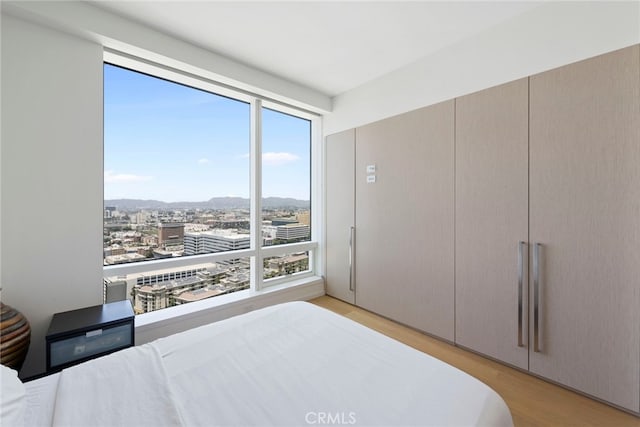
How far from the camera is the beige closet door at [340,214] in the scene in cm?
337

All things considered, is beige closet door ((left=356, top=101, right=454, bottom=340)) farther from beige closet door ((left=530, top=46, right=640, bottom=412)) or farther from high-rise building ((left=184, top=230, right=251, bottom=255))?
high-rise building ((left=184, top=230, right=251, bottom=255))

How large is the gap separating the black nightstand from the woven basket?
12 centimetres

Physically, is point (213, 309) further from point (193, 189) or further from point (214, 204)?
point (193, 189)

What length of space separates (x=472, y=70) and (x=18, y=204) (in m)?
3.68

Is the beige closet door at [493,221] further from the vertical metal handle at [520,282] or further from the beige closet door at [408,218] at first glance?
the beige closet door at [408,218]

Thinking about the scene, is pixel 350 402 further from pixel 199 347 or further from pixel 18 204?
pixel 18 204

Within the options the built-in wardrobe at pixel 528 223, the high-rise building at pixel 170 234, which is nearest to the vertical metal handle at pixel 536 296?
the built-in wardrobe at pixel 528 223

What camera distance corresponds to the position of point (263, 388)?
1.04 metres

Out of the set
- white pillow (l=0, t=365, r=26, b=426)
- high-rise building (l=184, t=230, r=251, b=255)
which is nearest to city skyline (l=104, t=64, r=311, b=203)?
high-rise building (l=184, t=230, r=251, b=255)

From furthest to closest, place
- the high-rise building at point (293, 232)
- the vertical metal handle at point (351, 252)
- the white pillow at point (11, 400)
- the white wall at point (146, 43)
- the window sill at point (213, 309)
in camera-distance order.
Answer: the high-rise building at point (293, 232)
the vertical metal handle at point (351, 252)
the window sill at point (213, 309)
the white wall at point (146, 43)
the white pillow at point (11, 400)

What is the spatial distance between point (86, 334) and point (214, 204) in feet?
5.14

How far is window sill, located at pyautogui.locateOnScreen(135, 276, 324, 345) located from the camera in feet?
7.59

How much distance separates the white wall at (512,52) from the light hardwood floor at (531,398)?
230 centimetres

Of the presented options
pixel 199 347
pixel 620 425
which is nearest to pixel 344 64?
pixel 199 347
